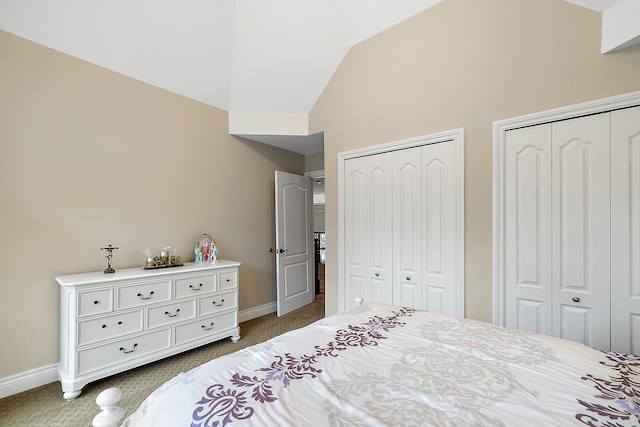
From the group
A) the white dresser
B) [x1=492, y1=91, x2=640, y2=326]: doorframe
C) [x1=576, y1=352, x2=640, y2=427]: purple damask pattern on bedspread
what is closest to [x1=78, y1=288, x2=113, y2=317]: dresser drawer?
the white dresser

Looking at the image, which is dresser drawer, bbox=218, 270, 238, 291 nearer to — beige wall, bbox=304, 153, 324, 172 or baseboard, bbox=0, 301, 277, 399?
baseboard, bbox=0, 301, 277, 399

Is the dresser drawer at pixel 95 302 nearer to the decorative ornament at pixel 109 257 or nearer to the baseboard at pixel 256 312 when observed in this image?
the decorative ornament at pixel 109 257

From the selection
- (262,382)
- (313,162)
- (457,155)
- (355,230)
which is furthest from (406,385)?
(313,162)

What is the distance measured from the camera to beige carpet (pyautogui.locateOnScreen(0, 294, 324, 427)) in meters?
1.82

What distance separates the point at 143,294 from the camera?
2363mm

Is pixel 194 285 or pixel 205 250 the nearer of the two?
pixel 194 285

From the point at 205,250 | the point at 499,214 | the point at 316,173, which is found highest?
the point at 316,173

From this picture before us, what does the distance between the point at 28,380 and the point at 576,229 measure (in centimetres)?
414

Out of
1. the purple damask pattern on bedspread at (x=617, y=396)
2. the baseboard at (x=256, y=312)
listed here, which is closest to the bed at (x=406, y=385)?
the purple damask pattern on bedspread at (x=617, y=396)

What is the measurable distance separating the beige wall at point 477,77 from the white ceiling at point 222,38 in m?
0.19

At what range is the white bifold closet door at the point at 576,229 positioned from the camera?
1.75 metres

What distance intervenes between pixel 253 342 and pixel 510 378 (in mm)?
2588

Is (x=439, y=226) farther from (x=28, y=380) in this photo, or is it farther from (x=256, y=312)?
(x=28, y=380)

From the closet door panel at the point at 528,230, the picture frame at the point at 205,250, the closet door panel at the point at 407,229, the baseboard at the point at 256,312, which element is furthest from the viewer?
the baseboard at the point at 256,312
